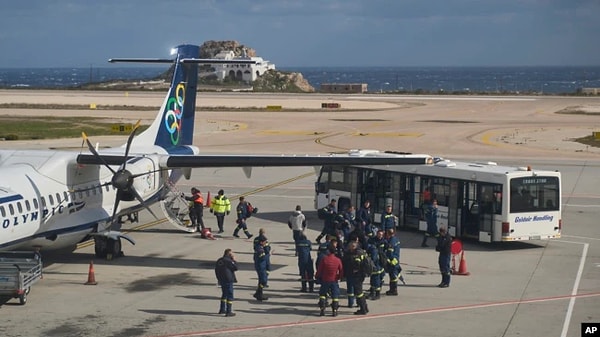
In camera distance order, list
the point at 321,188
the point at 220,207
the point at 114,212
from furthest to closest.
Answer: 1. the point at 321,188
2. the point at 220,207
3. the point at 114,212

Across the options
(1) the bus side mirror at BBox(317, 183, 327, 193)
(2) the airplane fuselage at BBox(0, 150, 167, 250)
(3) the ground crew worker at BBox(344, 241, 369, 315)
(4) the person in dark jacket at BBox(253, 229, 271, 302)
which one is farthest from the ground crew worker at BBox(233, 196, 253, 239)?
(3) the ground crew worker at BBox(344, 241, 369, 315)

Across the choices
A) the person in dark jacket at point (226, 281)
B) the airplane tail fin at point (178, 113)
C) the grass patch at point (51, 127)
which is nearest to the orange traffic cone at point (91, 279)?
the person in dark jacket at point (226, 281)

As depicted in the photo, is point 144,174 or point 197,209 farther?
point 197,209

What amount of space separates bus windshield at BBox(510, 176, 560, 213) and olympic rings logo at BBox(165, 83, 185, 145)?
11.6 metres

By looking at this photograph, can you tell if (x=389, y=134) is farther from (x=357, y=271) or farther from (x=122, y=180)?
(x=357, y=271)

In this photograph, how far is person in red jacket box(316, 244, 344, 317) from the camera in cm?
1992

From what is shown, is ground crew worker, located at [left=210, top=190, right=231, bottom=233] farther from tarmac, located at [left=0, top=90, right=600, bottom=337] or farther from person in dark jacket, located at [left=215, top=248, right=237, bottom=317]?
person in dark jacket, located at [left=215, top=248, right=237, bottom=317]

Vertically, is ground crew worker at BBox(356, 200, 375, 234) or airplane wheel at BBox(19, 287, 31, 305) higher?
ground crew worker at BBox(356, 200, 375, 234)

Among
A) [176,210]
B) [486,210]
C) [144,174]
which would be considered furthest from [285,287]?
[176,210]

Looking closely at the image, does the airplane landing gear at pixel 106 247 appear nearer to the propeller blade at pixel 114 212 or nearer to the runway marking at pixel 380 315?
the propeller blade at pixel 114 212

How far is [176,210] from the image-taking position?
31.5 metres

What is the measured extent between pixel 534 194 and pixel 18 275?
15.5 metres

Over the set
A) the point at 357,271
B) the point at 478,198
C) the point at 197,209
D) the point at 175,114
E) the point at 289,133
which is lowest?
the point at 289,133

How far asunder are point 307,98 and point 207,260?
90.3 meters
